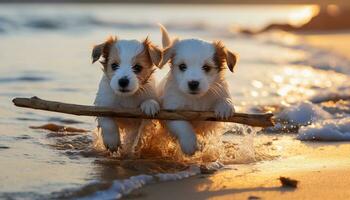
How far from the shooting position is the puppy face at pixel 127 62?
5754 millimetres

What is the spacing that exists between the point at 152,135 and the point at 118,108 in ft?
2.15

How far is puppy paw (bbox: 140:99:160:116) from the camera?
19.1 ft

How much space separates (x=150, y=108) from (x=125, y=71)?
1.11 feet

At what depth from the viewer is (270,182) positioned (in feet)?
17.5

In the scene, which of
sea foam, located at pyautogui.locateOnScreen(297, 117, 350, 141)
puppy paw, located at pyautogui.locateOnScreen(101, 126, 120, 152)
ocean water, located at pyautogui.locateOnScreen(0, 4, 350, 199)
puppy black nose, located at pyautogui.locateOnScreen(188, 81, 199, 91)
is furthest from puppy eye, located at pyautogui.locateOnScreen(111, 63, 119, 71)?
sea foam, located at pyautogui.locateOnScreen(297, 117, 350, 141)

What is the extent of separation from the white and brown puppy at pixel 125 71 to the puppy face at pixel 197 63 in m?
0.16

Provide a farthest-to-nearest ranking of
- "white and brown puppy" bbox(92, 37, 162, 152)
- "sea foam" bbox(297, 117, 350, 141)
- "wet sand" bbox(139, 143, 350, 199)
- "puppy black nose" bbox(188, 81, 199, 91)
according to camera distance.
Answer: "sea foam" bbox(297, 117, 350, 141) → "white and brown puppy" bbox(92, 37, 162, 152) → "puppy black nose" bbox(188, 81, 199, 91) → "wet sand" bbox(139, 143, 350, 199)

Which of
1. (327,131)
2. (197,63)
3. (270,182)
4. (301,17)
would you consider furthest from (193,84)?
(301,17)

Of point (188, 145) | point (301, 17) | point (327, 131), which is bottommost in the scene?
point (188, 145)

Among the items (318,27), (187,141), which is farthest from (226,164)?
(318,27)

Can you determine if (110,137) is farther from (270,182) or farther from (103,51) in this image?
(270,182)

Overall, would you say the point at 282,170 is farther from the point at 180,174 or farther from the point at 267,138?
the point at 267,138

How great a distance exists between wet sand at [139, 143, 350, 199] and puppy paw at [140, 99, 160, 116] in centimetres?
64

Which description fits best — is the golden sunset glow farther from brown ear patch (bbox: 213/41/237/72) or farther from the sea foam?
brown ear patch (bbox: 213/41/237/72)
